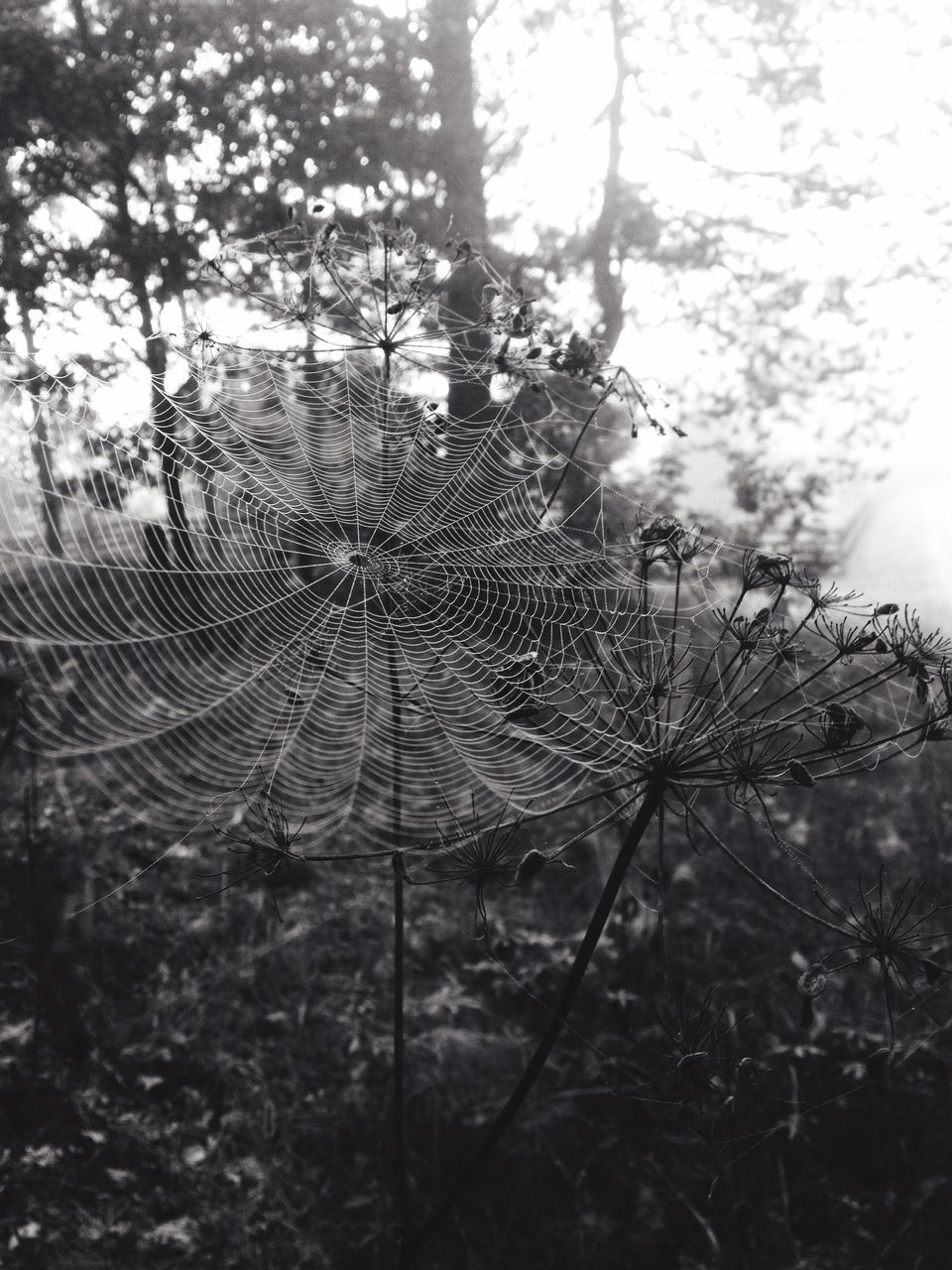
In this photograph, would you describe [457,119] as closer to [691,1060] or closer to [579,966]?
[579,966]

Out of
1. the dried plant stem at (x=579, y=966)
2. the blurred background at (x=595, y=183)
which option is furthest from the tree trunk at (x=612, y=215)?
the dried plant stem at (x=579, y=966)

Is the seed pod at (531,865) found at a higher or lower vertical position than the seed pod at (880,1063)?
higher

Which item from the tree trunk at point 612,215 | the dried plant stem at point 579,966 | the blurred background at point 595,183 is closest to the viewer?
the dried plant stem at point 579,966

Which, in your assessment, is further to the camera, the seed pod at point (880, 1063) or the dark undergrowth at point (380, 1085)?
the dark undergrowth at point (380, 1085)

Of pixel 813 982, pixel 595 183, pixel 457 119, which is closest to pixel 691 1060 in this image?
pixel 813 982

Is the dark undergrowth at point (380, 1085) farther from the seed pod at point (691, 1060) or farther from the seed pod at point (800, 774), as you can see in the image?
the seed pod at point (800, 774)

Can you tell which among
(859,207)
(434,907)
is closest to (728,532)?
(859,207)

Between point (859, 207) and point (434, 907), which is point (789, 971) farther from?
point (859, 207)
